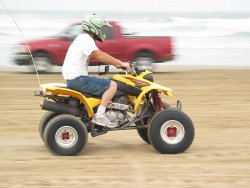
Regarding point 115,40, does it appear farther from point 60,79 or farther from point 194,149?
point 194,149

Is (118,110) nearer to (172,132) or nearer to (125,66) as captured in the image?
(125,66)

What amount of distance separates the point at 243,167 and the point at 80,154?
215 cm

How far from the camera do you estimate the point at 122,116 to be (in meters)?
9.58

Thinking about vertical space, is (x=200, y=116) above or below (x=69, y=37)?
below

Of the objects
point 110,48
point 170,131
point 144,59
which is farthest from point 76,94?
point 144,59

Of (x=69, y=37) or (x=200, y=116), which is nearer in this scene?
(x=200, y=116)

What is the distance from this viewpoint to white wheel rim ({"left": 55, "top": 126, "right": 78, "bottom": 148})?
364 inches

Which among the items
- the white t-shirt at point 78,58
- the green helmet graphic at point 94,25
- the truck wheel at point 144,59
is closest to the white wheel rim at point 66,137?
the white t-shirt at point 78,58

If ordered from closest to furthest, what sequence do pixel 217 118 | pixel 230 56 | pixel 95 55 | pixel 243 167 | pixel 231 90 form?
pixel 243 167
pixel 95 55
pixel 217 118
pixel 231 90
pixel 230 56

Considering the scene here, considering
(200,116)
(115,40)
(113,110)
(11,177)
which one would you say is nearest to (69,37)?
(115,40)

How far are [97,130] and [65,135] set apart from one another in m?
0.50

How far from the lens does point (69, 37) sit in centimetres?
2100

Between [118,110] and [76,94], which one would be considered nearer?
[76,94]

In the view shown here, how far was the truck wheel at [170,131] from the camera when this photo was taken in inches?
367
